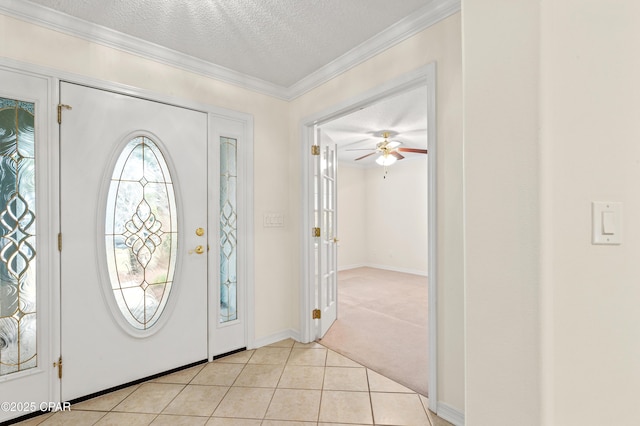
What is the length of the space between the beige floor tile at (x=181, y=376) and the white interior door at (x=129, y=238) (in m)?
0.07

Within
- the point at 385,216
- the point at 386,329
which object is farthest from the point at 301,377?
the point at 385,216

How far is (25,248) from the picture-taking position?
5.68 ft

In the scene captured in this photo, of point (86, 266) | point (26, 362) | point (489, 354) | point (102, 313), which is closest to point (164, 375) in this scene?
point (102, 313)

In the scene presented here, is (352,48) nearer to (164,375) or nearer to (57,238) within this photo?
(57,238)

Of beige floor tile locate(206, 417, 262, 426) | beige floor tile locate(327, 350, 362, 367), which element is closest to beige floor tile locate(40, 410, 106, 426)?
beige floor tile locate(206, 417, 262, 426)

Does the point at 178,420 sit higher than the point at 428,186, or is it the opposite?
the point at 428,186

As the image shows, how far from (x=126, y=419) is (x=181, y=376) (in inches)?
19.5

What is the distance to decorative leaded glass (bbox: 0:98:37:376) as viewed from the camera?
1674mm

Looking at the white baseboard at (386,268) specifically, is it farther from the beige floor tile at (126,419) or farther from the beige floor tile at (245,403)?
the beige floor tile at (126,419)

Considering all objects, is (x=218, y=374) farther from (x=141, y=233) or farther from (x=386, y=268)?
(x=386, y=268)

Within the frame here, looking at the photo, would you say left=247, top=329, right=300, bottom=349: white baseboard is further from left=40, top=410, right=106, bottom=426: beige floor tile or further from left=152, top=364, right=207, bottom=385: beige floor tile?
left=40, top=410, right=106, bottom=426: beige floor tile

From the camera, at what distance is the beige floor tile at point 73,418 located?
1677mm

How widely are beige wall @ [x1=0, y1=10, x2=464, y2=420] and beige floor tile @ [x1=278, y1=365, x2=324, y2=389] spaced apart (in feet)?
1.92

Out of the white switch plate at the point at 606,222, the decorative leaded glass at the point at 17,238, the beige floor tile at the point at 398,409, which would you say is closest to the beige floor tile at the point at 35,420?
the decorative leaded glass at the point at 17,238
